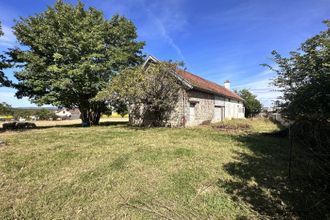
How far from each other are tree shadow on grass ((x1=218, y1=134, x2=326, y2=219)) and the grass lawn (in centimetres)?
2

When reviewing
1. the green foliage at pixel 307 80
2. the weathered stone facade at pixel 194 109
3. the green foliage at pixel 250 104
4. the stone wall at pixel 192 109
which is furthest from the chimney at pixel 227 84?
the green foliage at pixel 307 80

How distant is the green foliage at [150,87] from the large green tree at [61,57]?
3.20 metres

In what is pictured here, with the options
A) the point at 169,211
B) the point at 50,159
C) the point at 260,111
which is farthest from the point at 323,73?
the point at 260,111

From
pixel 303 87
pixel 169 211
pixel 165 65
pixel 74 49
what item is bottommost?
pixel 169 211

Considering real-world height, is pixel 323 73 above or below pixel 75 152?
above

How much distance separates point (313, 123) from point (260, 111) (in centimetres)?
3875

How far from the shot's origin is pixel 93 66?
1560cm

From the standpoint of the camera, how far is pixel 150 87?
43.7 feet

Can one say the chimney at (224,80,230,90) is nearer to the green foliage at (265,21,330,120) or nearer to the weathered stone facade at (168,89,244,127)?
the weathered stone facade at (168,89,244,127)

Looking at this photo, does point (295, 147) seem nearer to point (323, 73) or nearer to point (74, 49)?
point (323, 73)

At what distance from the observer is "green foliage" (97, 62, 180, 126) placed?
12812 millimetres

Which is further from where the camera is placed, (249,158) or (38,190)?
(249,158)

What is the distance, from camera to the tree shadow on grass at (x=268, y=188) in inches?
137

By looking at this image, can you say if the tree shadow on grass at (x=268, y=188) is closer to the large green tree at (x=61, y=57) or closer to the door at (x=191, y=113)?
the door at (x=191, y=113)
